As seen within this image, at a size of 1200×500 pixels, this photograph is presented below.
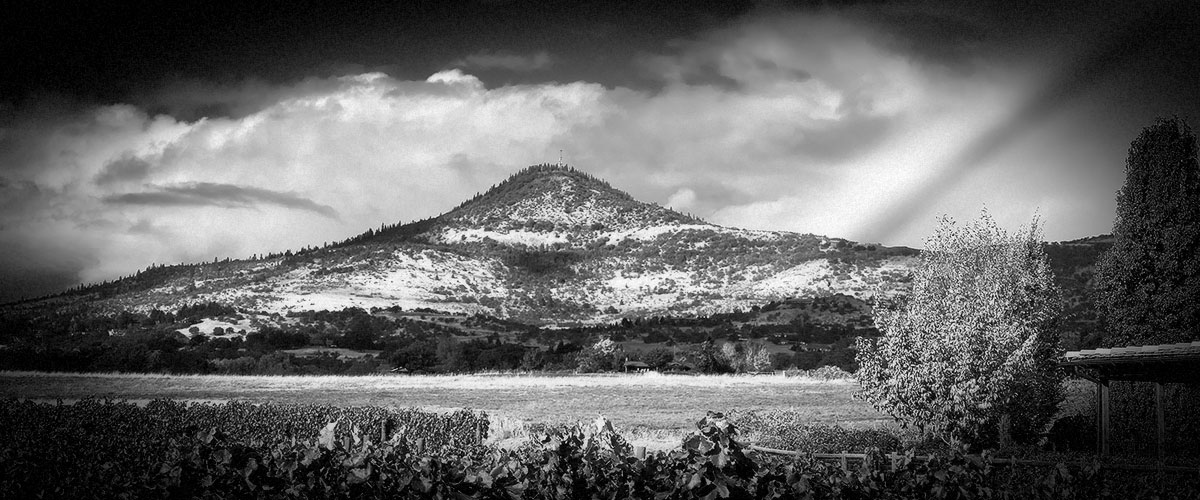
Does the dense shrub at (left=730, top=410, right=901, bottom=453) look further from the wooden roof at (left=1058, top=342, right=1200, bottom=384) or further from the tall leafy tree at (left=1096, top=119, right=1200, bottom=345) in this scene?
the tall leafy tree at (left=1096, top=119, right=1200, bottom=345)

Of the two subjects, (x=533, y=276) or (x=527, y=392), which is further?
(x=533, y=276)

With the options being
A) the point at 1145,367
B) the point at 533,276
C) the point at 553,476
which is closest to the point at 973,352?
the point at 1145,367

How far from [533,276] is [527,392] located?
95466 millimetres

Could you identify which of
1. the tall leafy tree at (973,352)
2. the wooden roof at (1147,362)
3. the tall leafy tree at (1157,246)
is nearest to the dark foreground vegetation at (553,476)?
the wooden roof at (1147,362)

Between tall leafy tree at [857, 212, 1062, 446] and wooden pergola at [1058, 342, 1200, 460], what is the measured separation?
1592mm

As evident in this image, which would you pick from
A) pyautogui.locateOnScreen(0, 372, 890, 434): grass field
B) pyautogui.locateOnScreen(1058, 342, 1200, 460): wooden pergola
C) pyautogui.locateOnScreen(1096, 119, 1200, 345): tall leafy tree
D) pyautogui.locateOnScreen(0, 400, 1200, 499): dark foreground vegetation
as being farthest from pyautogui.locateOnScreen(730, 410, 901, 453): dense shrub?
pyautogui.locateOnScreen(0, 400, 1200, 499): dark foreground vegetation

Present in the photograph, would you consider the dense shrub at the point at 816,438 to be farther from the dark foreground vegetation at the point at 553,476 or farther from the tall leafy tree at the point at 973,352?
the dark foreground vegetation at the point at 553,476

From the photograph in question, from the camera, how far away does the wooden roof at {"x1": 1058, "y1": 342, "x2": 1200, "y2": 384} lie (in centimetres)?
1468

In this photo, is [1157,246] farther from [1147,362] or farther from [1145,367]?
[1147,362]

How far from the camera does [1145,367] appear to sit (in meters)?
15.9

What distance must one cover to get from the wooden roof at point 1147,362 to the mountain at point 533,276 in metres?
89.2

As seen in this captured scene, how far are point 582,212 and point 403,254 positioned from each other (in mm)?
63606

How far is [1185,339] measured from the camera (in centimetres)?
2128

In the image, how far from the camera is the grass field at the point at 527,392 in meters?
36.7
